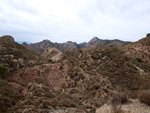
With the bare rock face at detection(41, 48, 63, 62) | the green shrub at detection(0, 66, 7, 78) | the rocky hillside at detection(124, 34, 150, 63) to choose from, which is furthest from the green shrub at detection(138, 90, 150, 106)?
the bare rock face at detection(41, 48, 63, 62)

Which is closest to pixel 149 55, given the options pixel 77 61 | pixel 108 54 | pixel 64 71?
pixel 108 54

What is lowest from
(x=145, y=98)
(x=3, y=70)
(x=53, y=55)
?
(x=145, y=98)

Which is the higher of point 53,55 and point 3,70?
point 53,55

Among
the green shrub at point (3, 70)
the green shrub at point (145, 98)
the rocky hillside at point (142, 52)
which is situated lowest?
the green shrub at point (145, 98)

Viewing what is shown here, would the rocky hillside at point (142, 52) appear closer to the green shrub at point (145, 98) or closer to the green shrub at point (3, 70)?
the green shrub at point (145, 98)

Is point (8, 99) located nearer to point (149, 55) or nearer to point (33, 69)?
point (33, 69)

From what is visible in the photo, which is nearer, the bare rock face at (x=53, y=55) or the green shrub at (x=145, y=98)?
the green shrub at (x=145, y=98)

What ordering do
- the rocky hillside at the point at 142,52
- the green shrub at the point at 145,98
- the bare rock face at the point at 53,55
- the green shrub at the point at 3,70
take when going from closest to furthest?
the green shrub at the point at 145,98, the green shrub at the point at 3,70, the rocky hillside at the point at 142,52, the bare rock face at the point at 53,55

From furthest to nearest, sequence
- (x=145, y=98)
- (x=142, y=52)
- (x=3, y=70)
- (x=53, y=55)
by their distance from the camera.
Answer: (x=53, y=55)
(x=142, y=52)
(x=3, y=70)
(x=145, y=98)

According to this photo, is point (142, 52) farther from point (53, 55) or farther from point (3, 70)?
point (3, 70)

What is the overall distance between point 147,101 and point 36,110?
22.5 feet

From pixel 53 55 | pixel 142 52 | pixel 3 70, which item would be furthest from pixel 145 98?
pixel 53 55

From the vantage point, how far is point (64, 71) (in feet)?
64.4

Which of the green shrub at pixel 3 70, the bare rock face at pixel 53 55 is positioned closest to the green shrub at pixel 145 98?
the green shrub at pixel 3 70
